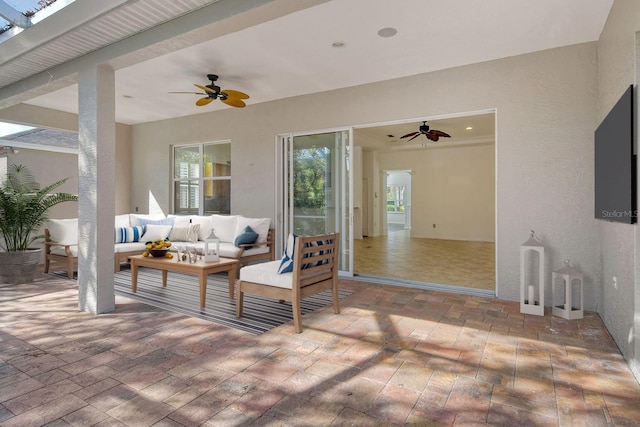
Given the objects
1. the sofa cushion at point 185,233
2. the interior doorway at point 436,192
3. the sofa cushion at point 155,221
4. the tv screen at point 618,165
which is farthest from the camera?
the interior doorway at point 436,192

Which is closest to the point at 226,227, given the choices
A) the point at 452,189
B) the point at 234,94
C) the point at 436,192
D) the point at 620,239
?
the point at 234,94

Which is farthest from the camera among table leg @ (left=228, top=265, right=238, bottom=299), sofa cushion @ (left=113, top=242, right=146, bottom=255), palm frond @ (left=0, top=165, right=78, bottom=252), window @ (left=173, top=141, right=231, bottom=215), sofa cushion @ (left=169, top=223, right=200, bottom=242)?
window @ (left=173, top=141, right=231, bottom=215)

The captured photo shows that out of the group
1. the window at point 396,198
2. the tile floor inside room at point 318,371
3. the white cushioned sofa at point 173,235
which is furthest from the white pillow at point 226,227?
the window at point 396,198

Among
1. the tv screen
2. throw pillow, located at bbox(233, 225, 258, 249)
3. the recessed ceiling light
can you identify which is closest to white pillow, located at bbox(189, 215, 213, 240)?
throw pillow, located at bbox(233, 225, 258, 249)

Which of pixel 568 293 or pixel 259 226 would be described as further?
pixel 259 226

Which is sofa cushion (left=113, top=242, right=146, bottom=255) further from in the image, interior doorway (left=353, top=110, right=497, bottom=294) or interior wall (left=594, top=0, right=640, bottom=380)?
interior wall (left=594, top=0, right=640, bottom=380)

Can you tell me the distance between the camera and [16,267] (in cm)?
486

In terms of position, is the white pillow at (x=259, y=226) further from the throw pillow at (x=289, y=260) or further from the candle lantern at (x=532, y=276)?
the candle lantern at (x=532, y=276)

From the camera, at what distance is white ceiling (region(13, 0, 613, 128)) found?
127 inches

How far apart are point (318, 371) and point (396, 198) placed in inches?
561

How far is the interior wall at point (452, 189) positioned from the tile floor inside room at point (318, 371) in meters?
6.78

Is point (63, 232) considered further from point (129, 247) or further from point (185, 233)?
point (185, 233)

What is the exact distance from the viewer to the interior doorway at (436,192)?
7691mm

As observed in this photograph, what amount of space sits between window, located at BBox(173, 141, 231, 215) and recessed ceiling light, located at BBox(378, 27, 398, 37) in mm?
3934
